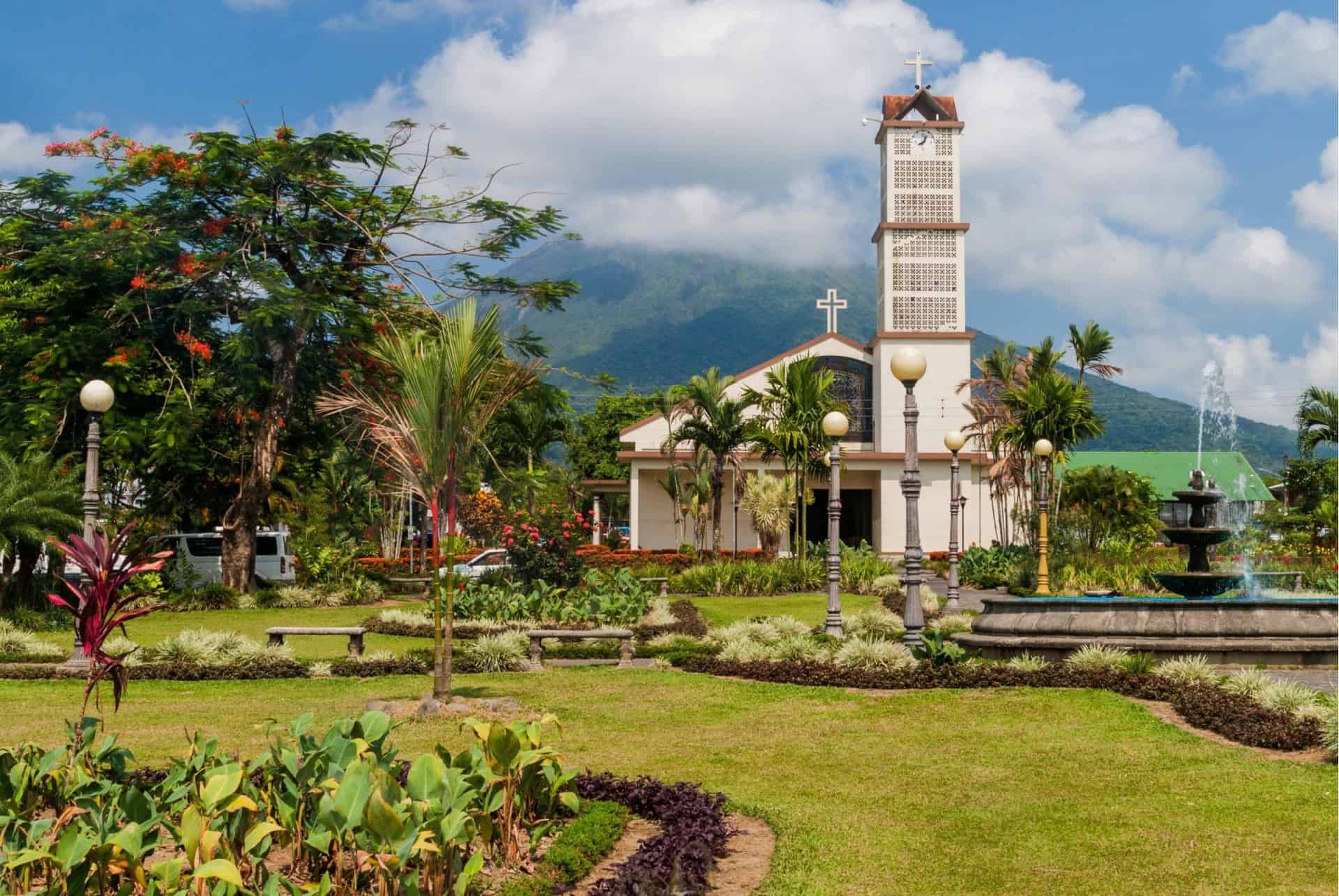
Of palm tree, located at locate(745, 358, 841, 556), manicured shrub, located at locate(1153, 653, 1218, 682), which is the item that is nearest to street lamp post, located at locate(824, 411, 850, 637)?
manicured shrub, located at locate(1153, 653, 1218, 682)

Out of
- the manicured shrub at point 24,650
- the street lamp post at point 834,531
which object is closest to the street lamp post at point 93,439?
the manicured shrub at point 24,650

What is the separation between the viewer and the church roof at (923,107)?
156 feet

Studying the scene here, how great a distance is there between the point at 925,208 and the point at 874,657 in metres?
37.7

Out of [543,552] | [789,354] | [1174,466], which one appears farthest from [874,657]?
[1174,466]

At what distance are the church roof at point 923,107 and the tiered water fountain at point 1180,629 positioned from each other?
37.3 meters

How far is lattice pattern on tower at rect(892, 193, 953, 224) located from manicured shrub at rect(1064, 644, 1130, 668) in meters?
37.1

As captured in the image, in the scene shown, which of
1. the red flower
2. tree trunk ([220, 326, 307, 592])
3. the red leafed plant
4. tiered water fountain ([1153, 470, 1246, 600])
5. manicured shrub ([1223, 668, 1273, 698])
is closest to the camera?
the red leafed plant

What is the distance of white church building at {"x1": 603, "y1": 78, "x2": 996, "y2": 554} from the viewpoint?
147 ft

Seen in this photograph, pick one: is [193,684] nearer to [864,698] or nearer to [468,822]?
[864,698]

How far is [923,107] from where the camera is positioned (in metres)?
48.1

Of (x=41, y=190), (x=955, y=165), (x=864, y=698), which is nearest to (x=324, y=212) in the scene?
(x=41, y=190)

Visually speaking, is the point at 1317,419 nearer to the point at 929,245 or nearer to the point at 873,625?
the point at 929,245

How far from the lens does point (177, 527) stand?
3038 cm

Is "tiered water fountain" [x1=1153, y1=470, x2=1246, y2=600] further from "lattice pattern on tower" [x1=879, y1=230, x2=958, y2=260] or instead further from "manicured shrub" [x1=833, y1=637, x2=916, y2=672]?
"lattice pattern on tower" [x1=879, y1=230, x2=958, y2=260]
